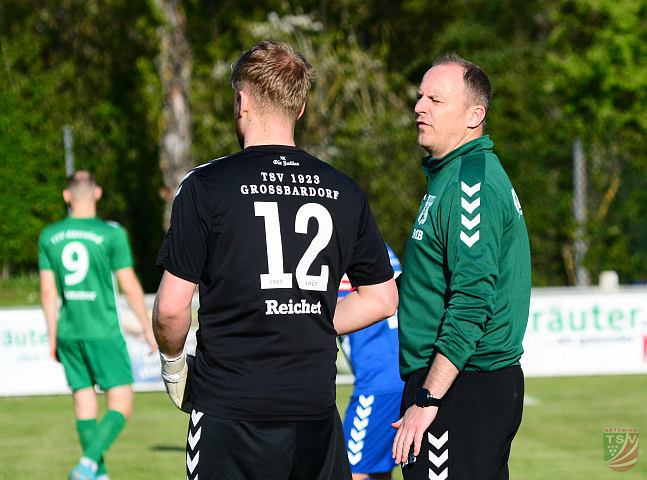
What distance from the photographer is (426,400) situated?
396 cm

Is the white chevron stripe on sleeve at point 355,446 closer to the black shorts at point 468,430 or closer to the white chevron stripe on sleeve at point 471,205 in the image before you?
the black shorts at point 468,430

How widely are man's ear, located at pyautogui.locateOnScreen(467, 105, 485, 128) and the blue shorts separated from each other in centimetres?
215

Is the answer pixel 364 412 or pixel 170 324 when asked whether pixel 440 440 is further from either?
pixel 364 412

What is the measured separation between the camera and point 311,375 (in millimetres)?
3793

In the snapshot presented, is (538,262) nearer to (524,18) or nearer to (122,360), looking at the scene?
(122,360)

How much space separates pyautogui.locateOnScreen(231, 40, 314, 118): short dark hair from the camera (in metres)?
3.74

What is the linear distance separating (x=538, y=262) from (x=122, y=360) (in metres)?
10.6

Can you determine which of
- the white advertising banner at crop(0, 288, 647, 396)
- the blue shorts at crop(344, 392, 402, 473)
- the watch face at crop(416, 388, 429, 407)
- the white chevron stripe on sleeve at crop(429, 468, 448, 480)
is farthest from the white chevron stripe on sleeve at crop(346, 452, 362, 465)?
the white advertising banner at crop(0, 288, 647, 396)

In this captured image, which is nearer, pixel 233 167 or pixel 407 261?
pixel 233 167

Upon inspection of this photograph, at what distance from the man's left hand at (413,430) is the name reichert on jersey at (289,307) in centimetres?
52

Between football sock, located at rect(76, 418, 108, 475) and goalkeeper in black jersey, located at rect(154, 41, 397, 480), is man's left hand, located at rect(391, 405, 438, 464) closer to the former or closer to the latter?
goalkeeper in black jersey, located at rect(154, 41, 397, 480)

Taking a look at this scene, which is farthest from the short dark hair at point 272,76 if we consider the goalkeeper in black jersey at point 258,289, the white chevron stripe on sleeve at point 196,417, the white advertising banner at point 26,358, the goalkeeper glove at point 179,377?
the white advertising banner at point 26,358

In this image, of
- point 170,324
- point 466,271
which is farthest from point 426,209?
point 170,324

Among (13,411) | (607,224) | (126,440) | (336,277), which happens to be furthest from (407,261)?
(607,224)
